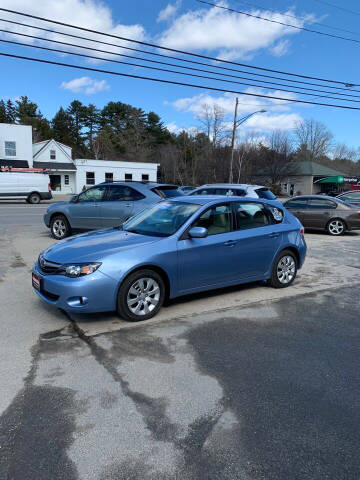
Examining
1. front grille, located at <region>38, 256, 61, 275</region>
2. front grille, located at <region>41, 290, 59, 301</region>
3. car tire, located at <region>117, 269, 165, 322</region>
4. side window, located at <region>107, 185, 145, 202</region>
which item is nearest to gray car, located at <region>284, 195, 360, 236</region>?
side window, located at <region>107, 185, 145, 202</region>

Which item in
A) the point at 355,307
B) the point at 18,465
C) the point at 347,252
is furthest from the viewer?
the point at 347,252

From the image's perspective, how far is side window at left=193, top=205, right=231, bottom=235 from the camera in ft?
17.9

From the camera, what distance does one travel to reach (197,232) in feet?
16.4

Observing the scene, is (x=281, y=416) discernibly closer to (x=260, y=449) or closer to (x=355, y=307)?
(x=260, y=449)

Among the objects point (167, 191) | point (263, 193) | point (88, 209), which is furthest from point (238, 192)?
point (88, 209)

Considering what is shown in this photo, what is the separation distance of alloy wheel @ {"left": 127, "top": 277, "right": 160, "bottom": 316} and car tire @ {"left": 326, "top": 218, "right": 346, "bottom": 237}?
1120 centimetres

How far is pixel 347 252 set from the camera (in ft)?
34.4

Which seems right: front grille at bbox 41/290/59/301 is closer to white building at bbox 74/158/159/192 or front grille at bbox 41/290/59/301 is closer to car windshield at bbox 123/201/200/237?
car windshield at bbox 123/201/200/237

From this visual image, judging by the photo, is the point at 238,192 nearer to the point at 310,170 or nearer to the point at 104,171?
the point at 104,171

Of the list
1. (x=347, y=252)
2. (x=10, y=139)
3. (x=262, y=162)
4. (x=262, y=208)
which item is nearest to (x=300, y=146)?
(x=262, y=162)

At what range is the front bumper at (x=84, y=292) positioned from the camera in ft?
14.4

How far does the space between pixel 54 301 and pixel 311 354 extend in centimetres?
300

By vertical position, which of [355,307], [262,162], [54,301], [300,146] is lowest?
[355,307]

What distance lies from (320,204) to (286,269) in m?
9.00
